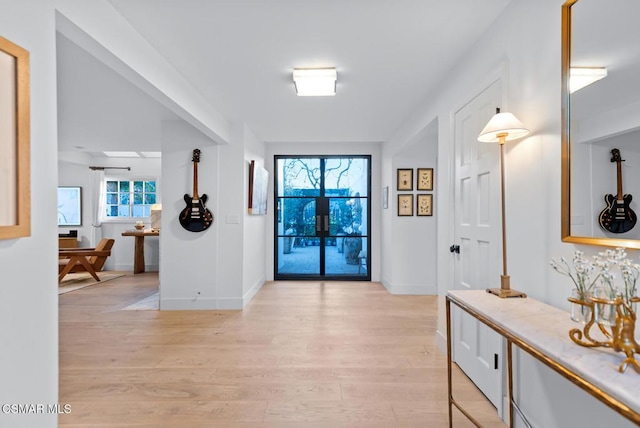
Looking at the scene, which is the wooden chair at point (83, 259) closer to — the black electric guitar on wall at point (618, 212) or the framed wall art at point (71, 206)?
the framed wall art at point (71, 206)

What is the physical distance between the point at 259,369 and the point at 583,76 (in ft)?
8.55

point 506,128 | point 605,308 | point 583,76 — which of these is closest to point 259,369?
point 605,308

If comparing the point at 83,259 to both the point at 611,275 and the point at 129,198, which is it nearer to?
the point at 129,198

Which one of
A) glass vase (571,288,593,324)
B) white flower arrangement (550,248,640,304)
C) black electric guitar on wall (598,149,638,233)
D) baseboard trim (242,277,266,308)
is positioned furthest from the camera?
baseboard trim (242,277,266,308)

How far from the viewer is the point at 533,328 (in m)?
1.22

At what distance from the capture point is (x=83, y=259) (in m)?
5.89

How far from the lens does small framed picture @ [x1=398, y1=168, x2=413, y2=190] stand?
503 centimetres

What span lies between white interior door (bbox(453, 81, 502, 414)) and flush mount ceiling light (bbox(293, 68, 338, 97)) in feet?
3.46

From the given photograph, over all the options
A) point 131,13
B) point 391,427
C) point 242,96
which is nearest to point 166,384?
point 391,427

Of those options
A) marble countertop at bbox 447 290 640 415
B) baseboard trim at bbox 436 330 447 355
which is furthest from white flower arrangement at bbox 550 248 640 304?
baseboard trim at bbox 436 330 447 355

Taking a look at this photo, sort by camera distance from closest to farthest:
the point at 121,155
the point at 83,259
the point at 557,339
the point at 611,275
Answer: the point at 611,275 < the point at 557,339 < the point at 83,259 < the point at 121,155

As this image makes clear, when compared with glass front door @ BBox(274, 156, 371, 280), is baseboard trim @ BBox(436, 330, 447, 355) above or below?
below

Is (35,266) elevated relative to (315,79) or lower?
lower

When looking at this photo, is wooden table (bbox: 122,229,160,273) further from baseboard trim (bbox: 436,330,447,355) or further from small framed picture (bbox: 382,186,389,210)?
baseboard trim (bbox: 436,330,447,355)
